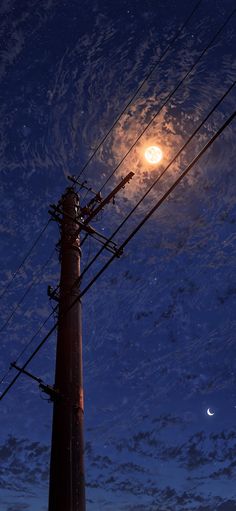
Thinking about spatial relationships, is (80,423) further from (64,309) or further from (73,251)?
(73,251)

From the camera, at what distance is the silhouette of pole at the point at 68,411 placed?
6031 mm

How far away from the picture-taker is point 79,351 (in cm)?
757

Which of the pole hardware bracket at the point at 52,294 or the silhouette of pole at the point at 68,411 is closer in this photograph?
the silhouette of pole at the point at 68,411

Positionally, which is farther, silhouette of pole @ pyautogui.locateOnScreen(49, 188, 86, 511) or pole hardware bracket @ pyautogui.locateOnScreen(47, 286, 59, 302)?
pole hardware bracket @ pyautogui.locateOnScreen(47, 286, 59, 302)

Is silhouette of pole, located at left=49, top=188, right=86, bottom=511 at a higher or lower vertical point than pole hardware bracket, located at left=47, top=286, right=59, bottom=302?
lower

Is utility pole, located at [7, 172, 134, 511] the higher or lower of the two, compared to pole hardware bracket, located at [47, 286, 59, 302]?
Answer: lower

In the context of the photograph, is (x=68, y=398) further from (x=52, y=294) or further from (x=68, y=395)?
(x=52, y=294)

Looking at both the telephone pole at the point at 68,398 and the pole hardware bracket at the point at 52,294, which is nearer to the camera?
the telephone pole at the point at 68,398

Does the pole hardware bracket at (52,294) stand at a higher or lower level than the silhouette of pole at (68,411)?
higher

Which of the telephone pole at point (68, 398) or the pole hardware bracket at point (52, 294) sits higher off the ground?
the pole hardware bracket at point (52, 294)

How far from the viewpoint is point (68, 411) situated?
6.75 metres

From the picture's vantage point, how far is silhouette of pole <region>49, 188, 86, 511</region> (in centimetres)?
603

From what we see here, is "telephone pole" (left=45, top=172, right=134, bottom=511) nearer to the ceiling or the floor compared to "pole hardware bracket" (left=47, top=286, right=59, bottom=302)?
nearer to the floor

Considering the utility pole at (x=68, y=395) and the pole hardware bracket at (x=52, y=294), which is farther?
the pole hardware bracket at (x=52, y=294)
